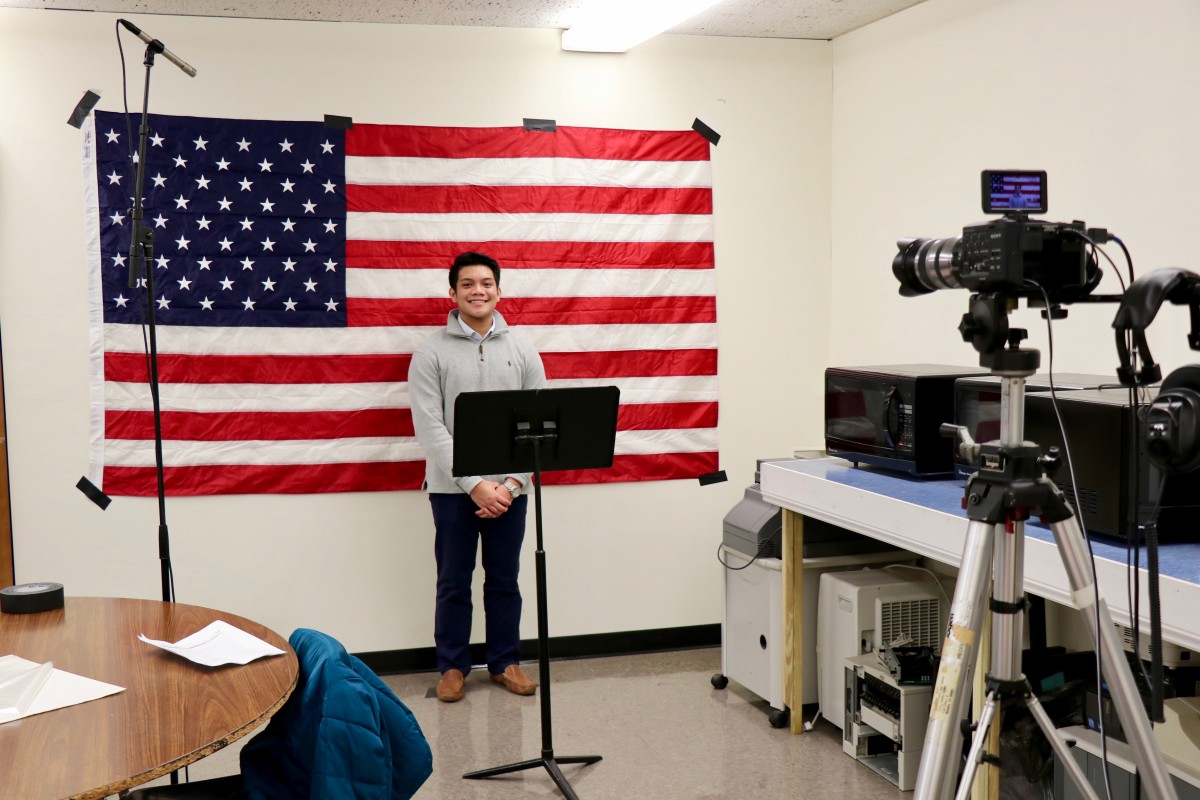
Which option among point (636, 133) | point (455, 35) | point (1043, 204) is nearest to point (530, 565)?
point (636, 133)

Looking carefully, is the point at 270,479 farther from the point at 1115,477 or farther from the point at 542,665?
the point at 1115,477

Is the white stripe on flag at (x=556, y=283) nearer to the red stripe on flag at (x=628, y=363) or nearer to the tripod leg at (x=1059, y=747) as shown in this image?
the red stripe on flag at (x=628, y=363)

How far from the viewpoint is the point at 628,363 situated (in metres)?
4.44

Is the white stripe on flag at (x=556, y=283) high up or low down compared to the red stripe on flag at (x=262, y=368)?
up

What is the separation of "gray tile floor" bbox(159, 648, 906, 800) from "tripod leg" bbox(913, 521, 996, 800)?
1543 millimetres

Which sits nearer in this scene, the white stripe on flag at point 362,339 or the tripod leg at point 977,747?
the tripod leg at point 977,747

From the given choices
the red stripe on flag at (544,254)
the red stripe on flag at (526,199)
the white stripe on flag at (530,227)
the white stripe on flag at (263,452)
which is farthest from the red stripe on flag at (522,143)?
the white stripe on flag at (263,452)

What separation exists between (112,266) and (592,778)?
2.60 metres

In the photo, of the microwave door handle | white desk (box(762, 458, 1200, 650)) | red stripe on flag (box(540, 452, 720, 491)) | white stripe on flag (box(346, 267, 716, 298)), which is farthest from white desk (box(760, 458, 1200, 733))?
white stripe on flag (box(346, 267, 716, 298))

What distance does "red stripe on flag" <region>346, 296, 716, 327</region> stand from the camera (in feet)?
13.7

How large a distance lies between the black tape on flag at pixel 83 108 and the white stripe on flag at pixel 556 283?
1.11m

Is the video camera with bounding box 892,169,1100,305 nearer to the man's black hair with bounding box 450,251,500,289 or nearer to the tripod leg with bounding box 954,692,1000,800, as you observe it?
the tripod leg with bounding box 954,692,1000,800

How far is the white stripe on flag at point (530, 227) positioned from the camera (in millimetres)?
4172

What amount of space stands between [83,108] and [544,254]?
183 centimetres
